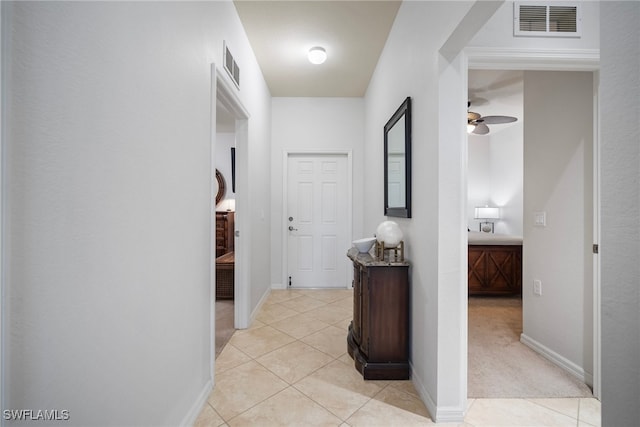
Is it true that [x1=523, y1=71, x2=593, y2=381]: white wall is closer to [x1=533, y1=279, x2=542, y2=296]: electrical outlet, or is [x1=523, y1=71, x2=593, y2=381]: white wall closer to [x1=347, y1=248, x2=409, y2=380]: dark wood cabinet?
[x1=533, y1=279, x2=542, y2=296]: electrical outlet

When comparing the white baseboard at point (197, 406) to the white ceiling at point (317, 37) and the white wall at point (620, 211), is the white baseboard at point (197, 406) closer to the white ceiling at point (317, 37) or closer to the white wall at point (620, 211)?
the white wall at point (620, 211)

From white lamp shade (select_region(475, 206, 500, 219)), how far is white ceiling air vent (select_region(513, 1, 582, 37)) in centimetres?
496

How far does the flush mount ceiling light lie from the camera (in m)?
2.98

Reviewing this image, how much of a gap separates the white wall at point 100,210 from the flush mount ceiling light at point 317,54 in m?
1.62

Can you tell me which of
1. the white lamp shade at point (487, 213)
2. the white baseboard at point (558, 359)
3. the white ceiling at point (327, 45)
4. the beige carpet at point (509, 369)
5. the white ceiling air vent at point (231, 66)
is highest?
the white ceiling at point (327, 45)

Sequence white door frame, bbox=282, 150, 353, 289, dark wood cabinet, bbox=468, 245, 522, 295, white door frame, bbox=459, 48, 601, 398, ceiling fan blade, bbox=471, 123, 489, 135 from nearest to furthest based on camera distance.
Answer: white door frame, bbox=459, 48, 601, 398
dark wood cabinet, bbox=468, 245, 522, 295
white door frame, bbox=282, 150, 353, 289
ceiling fan blade, bbox=471, 123, 489, 135

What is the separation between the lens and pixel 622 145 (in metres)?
0.58

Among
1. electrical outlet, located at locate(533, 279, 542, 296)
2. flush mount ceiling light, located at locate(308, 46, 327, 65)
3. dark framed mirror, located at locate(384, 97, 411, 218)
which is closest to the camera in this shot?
dark framed mirror, located at locate(384, 97, 411, 218)

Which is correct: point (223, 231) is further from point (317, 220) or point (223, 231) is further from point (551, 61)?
point (551, 61)

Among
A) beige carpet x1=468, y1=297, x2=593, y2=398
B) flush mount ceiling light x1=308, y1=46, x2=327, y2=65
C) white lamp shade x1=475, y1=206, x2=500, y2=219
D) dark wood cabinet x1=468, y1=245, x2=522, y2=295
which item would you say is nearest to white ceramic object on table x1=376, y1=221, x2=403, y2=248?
beige carpet x1=468, y1=297, x2=593, y2=398

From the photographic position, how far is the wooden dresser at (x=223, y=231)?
5.26 meters

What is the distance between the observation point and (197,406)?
5.42 ft

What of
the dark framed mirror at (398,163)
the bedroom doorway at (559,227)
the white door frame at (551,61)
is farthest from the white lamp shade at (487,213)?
the white door frame at (551,61)

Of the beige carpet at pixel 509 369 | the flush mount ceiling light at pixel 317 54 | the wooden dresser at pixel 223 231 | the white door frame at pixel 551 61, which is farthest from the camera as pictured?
the wooden dresser at pixel 223 231
